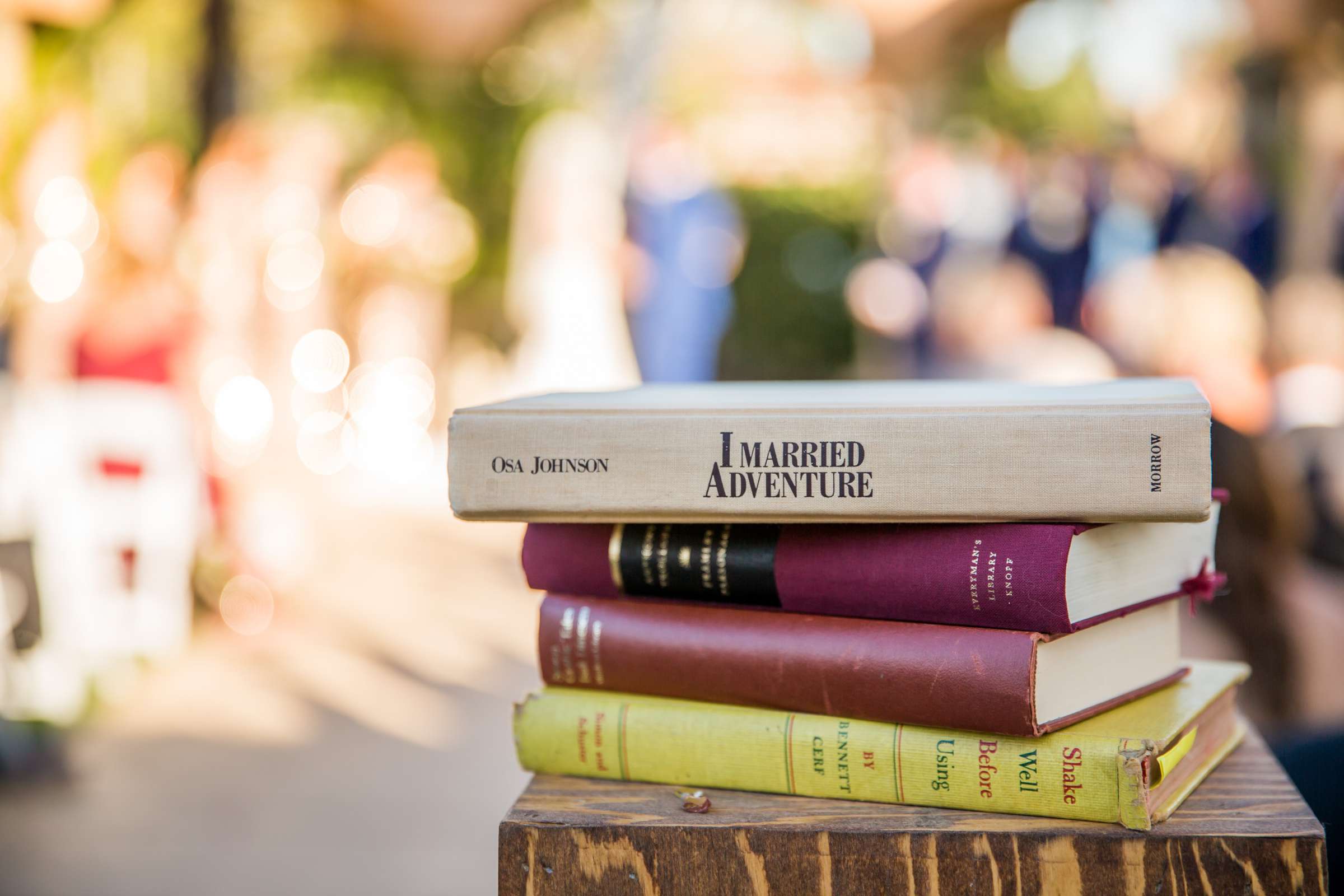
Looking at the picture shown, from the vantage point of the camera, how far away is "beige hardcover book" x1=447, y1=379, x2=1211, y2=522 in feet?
2.17

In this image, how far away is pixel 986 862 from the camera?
693 millimetres

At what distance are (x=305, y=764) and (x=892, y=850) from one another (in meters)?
2.16

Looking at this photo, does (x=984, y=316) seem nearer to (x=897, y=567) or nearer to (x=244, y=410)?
(x=244, y=410)

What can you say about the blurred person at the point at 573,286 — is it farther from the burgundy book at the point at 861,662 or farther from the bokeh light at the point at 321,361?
the burgundy book at the point at 861,662

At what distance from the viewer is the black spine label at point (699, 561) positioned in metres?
0.76

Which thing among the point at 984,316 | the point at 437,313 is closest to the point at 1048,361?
the point at 984,316

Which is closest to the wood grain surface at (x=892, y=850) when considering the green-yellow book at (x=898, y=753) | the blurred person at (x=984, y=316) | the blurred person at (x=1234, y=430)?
the green-yellow book at (x=898, y=753)

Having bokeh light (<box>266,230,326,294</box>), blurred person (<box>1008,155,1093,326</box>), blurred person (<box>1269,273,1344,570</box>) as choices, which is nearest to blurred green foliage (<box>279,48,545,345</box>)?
bokeh light (<box>266,230,326,294</box>)

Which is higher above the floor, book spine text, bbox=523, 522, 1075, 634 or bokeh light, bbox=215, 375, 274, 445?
bokeh light, bbox=215, 375, 274, 445

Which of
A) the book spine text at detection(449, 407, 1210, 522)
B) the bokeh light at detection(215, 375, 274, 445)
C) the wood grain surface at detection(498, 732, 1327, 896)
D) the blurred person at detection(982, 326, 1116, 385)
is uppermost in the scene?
the blurred person at detection(982, 326, 1116, 385)

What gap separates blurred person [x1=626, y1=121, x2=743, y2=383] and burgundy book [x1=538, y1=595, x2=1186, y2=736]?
3.95 meters

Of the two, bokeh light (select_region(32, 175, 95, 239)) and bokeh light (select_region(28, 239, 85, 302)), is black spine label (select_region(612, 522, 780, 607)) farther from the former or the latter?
bokeh light (select_region(32, 175, 95, 239))

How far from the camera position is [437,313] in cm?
757

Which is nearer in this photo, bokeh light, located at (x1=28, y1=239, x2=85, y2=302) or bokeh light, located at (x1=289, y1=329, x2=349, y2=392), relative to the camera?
bokeh light, located at (x1=28, y1=239, x2=85, y2=302)
